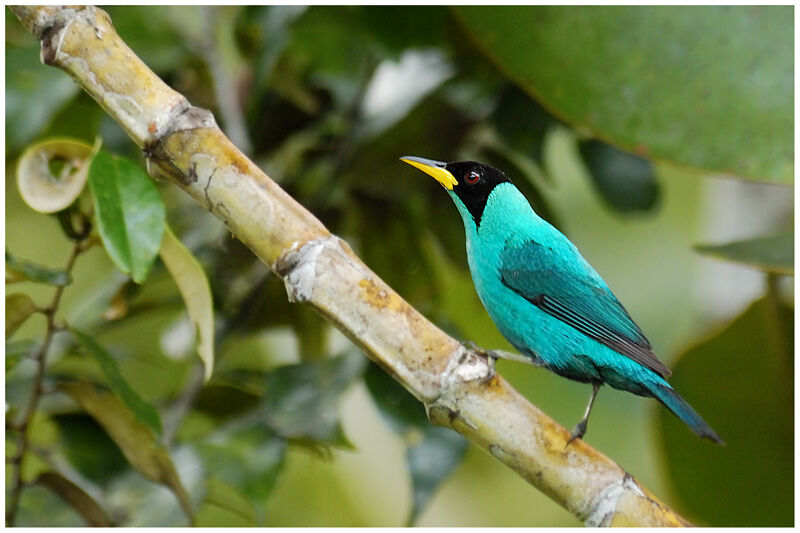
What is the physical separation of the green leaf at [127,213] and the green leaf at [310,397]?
0.46m

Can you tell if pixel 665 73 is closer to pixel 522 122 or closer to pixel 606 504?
pixel 522 122

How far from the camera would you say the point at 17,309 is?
938 millimetres

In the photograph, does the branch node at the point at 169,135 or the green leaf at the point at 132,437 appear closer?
the branch node at the point at 169,135

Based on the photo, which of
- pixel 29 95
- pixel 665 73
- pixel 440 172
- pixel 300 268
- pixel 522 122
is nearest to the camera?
pixel 300 268

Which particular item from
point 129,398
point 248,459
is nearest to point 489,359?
point 129,398

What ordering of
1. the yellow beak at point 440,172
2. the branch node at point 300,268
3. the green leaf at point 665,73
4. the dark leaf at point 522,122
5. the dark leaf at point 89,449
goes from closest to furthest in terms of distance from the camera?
the branch node at point 300,268 → the yellow beak at point 440,172 → the green leaf at point 665,73 → the dark leaf at point 89,449 → the dark leaf at point 522,122

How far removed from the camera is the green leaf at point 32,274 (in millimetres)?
913

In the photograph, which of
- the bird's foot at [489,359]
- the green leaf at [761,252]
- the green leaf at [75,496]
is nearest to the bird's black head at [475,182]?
the bird's foot at [489,359]

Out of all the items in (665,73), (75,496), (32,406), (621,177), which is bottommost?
(75,496)

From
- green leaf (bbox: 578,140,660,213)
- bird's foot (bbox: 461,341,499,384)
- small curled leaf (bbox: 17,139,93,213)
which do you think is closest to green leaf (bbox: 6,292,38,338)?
small curled leaf (bbox: 17,139,93,213)

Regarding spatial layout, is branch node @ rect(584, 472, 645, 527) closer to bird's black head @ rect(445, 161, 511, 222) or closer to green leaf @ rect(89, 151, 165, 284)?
bird's black head @ rect(445, 161, 511, 222)

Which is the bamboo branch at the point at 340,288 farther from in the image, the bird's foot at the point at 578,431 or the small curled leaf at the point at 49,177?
the small curled leaf at the point at 49,177

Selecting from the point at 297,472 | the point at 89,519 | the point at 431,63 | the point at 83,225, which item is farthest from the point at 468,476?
the point at 83,225

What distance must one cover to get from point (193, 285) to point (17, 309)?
0.26m
